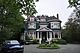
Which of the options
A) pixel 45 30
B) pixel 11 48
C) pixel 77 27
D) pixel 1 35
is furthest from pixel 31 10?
pixel 45 30

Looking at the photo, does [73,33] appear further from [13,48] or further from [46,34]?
[13,48]

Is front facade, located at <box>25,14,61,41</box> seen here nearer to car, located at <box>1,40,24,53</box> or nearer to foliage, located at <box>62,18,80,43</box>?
foliage, located at <box>62,18,80,43</box>

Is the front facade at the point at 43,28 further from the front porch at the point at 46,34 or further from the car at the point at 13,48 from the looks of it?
the car at the point at 13,48

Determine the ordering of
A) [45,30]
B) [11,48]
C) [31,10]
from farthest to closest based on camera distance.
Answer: [45,30], [11,48], [31,10]

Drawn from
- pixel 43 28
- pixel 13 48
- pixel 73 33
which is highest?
pixel 43 28

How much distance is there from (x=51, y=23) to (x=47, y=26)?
1.62m

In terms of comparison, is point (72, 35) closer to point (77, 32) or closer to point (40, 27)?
point (77, 32)

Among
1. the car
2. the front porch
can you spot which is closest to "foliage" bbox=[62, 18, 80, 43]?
the front porch

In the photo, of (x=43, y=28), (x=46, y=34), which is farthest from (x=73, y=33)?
(x=43, y=28)

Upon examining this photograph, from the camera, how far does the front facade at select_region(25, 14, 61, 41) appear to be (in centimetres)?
8250

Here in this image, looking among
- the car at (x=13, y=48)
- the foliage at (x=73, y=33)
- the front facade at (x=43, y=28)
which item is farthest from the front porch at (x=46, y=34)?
the car at (x=13, y=48)

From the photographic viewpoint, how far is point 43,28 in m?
82.3

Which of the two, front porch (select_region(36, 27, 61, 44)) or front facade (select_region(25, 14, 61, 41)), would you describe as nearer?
front porch (select_region(36, 27, 61, 44))

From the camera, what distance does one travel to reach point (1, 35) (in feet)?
150
